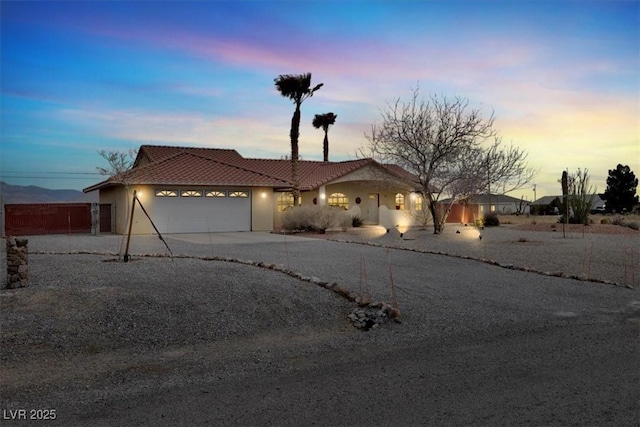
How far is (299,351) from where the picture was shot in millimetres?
6789

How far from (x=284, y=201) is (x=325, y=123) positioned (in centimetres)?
1868

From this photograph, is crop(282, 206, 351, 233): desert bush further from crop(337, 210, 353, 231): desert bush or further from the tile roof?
the tile roof

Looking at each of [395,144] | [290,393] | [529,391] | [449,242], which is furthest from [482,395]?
[395,144]

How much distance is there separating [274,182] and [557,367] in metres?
24.5

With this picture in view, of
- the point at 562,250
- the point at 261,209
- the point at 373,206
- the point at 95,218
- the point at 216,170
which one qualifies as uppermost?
the point at 216,170

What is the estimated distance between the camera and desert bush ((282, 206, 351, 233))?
87.6 ft

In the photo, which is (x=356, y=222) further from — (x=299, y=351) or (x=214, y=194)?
(x=299, y=351)

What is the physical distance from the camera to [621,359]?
6363 millimetres

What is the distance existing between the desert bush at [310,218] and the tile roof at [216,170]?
2.71 metres

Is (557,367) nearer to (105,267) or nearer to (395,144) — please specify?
(105,267)

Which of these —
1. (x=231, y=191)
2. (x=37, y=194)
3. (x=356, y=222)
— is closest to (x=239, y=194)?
(x=231, y=191)

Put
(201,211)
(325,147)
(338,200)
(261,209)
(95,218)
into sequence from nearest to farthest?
(201,211)
(95,218)
(261,209)
(338,200)
(325,147)

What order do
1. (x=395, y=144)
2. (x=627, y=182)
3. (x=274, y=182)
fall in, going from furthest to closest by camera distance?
(x=627, y=182) < (x=274, y=182) < (x=395, y=144)

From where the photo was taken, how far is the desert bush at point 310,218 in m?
26.7
